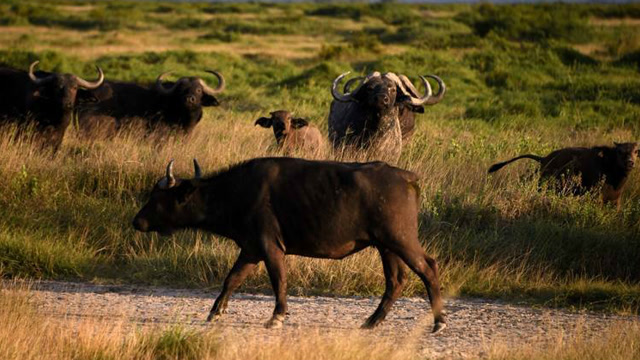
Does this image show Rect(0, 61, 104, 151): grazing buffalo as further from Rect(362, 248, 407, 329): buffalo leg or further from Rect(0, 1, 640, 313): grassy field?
Rect(362, 248, 407, 329): buffalo leg

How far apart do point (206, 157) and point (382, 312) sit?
5062 mm

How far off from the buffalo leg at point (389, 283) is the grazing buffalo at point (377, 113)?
5241mm

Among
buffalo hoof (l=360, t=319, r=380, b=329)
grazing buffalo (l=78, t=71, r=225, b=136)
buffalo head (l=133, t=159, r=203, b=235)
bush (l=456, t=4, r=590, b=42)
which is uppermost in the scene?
buffalo head (l=133, t=159, r=203, b=235)

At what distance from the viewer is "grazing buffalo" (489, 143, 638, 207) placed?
469 inches

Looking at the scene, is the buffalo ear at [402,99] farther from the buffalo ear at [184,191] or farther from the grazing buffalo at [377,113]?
the buffalo ear at [184,191]

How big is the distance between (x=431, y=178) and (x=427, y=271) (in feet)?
14.4

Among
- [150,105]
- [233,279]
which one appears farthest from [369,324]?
[150,105]

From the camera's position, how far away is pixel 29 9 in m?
51.5

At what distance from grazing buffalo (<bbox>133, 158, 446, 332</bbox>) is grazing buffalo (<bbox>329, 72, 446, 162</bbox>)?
528 cm

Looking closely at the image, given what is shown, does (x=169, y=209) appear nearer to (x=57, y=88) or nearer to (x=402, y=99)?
(x=402, y=99)

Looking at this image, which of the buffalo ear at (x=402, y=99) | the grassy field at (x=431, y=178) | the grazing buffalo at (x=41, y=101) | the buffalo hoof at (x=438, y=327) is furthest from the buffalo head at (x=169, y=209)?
the grazing buffalo at (x=41, y=101)

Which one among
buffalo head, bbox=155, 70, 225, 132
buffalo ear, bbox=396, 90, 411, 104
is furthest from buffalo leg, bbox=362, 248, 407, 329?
buffalo head, bbox=155, 70, 225, 132

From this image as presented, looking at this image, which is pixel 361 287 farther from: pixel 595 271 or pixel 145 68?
pixel 145 68

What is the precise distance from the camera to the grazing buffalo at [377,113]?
43.8 ft
